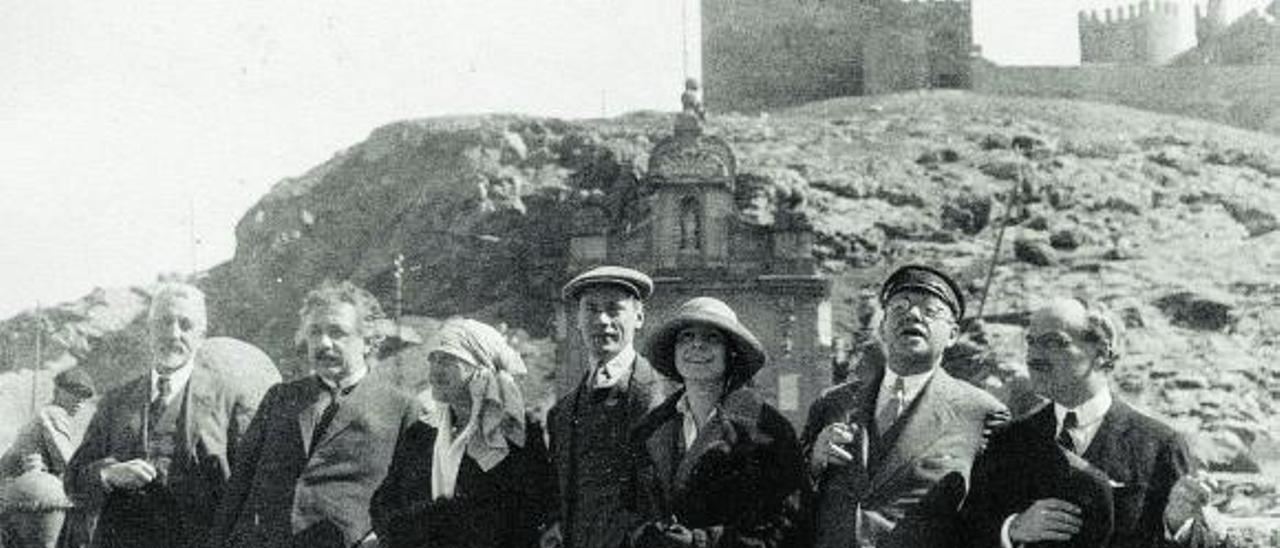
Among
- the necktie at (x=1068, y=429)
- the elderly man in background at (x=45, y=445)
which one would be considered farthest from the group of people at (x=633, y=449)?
the elderly man in background at (x=45, y=445)

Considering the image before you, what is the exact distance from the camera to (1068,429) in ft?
16.0

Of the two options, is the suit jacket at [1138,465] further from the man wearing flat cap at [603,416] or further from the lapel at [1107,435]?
the man wearing flat cap at [603,416]

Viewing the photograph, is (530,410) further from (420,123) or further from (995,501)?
(420,123)

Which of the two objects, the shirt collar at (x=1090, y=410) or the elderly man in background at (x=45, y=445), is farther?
the elderly man in background at (x=45, y=445)

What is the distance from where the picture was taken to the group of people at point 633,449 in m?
4.56

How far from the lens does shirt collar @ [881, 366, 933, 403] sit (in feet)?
16.3

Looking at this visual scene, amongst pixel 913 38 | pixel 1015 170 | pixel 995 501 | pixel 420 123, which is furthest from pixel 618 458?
pixel 913 38

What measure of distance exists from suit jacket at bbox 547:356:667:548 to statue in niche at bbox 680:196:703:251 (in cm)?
2339

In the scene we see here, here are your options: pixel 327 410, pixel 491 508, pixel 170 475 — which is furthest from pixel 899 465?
pixel 170 475

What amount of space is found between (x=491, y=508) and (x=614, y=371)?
2.11ft

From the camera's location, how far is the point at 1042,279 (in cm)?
3419

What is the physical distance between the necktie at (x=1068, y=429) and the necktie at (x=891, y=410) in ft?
1.62

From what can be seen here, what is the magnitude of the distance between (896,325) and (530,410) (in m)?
1.53

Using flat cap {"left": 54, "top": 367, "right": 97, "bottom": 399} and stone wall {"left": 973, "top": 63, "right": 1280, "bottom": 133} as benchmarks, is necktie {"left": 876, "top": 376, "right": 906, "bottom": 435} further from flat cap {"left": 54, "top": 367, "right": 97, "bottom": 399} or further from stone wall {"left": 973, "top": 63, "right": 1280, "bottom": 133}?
stone wall {"left": 973, "top": 63, "right": 1280, "bottom": 133}
